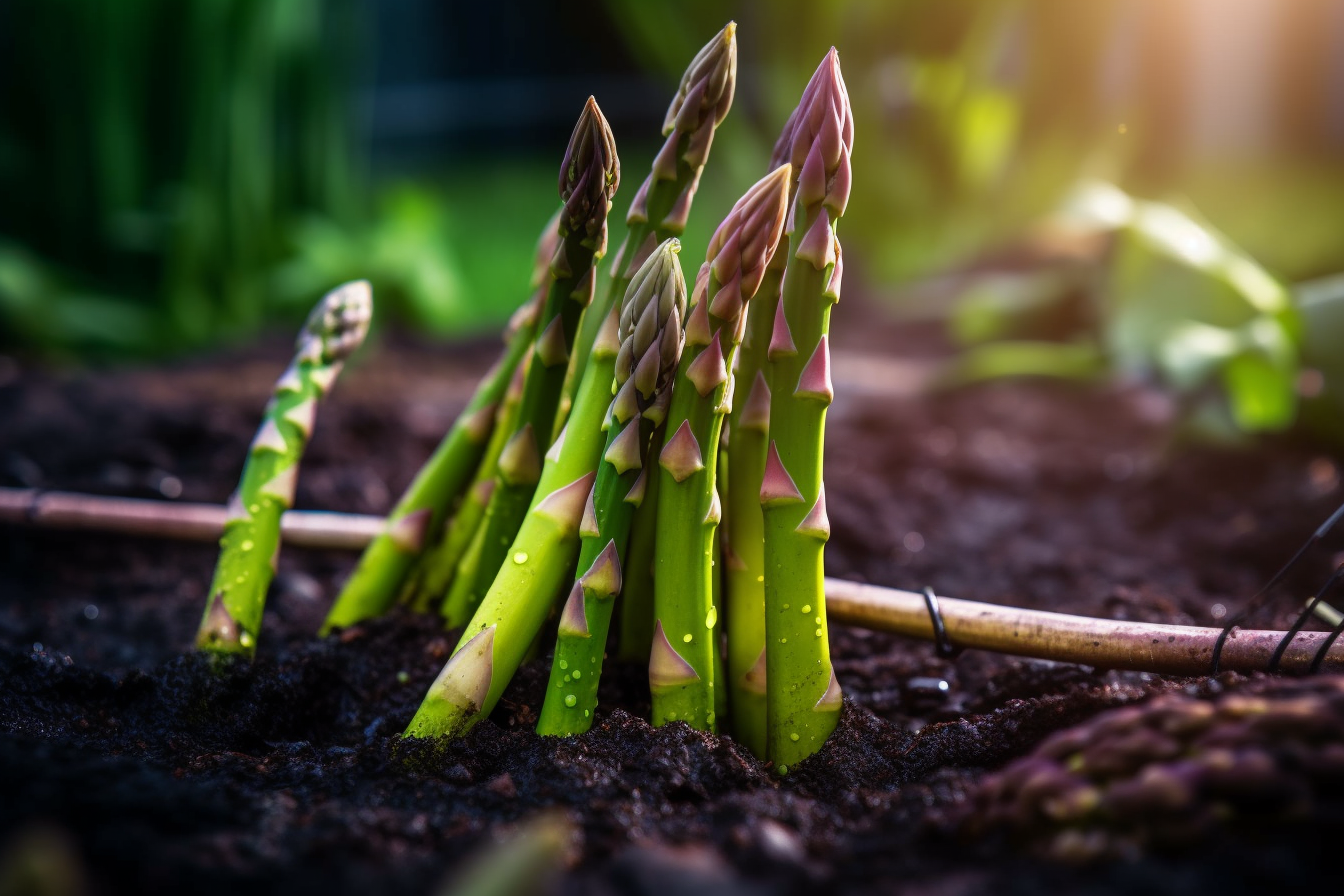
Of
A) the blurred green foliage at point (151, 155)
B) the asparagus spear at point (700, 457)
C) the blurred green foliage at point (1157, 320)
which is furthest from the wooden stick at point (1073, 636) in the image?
the blurred green foliage at point (151, 155)

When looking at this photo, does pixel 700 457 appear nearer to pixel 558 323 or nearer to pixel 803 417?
pixel 803 417

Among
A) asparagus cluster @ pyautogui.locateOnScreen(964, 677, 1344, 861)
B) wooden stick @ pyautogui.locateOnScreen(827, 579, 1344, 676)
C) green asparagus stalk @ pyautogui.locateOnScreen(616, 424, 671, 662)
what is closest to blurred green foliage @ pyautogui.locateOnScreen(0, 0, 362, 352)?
green asparagus stalk @ pyautogui.locateOnScreen(616, 424, 671, 662)

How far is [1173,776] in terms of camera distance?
2.38 feet

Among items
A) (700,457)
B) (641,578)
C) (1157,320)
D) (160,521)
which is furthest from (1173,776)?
(1157,320)

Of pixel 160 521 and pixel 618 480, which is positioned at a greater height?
pixel 618 480

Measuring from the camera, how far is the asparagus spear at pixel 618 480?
0.93 m

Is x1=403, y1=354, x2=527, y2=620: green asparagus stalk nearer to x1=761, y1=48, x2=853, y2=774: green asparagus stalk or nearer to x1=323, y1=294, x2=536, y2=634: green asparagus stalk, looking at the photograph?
x1=323, y1=294, x2=536, y2=634: green asparagus stalk

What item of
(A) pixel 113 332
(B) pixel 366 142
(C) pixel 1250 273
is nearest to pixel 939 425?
(C) pixel 1250 273

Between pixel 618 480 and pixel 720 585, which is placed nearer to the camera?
pixel 618 480

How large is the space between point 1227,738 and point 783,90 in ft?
13.6

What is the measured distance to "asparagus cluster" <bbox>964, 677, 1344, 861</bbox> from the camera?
703 mm

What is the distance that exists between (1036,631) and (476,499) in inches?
27.4

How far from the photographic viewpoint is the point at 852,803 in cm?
93

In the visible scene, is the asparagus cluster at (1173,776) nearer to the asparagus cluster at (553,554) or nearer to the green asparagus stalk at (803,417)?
the green asparagus stalk at (803,417)
